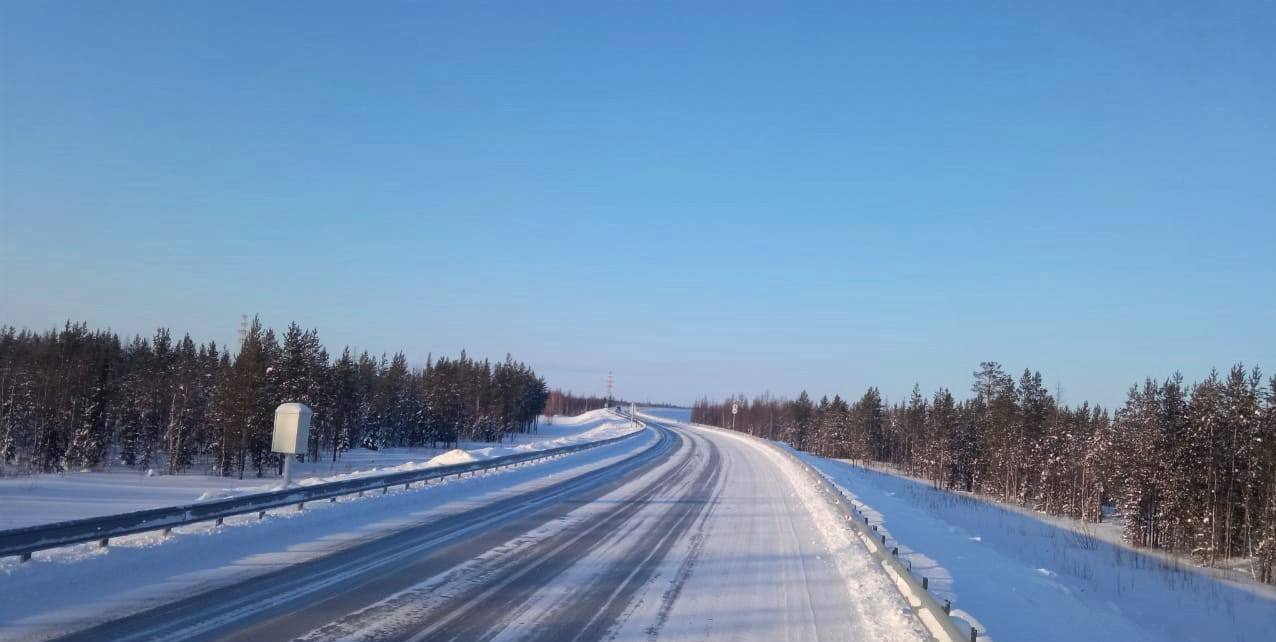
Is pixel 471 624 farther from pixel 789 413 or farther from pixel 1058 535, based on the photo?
pixel 789 413

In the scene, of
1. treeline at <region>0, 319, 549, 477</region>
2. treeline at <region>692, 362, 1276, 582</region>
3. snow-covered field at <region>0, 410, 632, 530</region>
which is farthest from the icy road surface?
treeline at <region>0, 319, 549, 477</region>

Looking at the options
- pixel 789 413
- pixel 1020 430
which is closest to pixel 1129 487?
pixel 1020 430

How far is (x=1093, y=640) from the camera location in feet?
30.2

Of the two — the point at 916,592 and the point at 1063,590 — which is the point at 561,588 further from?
the point at 1063,590

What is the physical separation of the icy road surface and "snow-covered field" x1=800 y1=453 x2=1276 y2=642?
1.38 meters

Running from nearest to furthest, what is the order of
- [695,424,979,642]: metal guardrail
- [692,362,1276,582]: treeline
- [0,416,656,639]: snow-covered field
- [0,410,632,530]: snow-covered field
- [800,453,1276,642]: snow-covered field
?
[695,424,979,642]: metal guardrail
[0,416,656,639]: snow-covered field
[800,453,1276,642]: snow-covered field
[0,410,632,530]: snow-covered field
[692,362,1276,582]: treeline

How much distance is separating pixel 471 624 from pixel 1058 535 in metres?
35.1

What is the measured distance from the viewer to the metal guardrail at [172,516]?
358 inches

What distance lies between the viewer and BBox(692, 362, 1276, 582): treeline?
34.9 meters

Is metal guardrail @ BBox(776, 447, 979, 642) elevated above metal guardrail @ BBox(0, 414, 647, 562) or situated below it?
above

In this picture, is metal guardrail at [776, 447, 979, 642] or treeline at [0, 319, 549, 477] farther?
treeline at [0, 319, 549, 477]

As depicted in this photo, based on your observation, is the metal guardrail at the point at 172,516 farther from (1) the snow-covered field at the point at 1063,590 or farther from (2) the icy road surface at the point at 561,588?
(1) the snow-covered field at the point at 1063,590

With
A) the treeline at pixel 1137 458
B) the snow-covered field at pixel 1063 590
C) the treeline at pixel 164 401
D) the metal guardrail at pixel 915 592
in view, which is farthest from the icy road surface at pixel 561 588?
the treeline at pixel 164 401

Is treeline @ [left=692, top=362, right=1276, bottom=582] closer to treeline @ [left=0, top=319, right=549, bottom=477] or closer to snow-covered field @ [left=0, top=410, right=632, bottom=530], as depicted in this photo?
snow-covered field @ [left=0, top=410, right=632, bottom=530]
